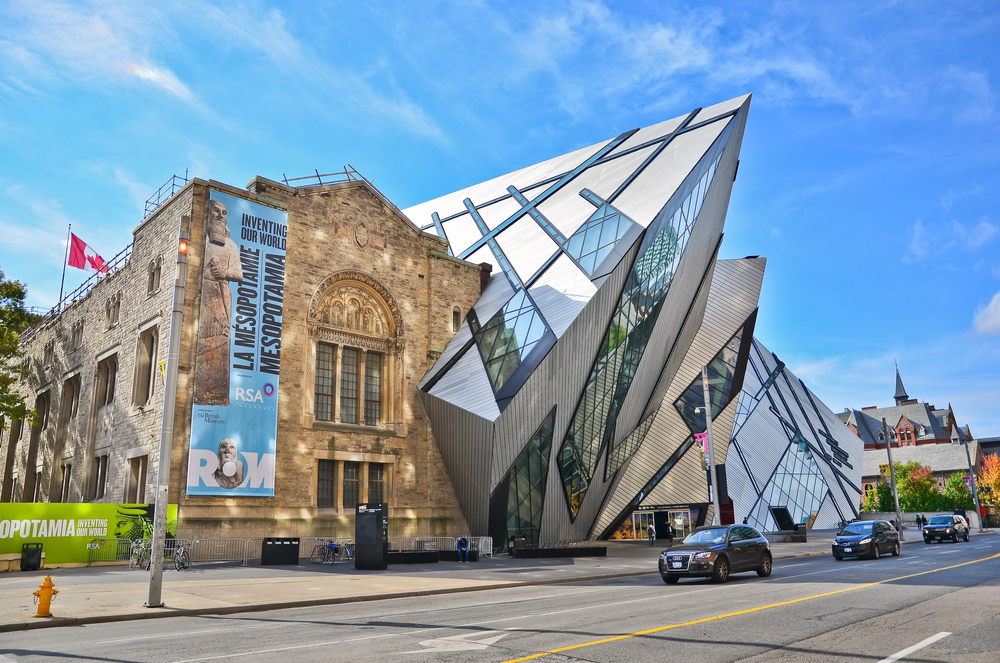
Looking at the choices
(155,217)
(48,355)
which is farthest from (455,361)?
(48,355)

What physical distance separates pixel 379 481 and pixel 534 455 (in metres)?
7.85

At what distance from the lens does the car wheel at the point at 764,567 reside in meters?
19.4

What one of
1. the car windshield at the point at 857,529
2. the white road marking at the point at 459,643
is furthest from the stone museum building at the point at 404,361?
the white road marking at the point at 459,643

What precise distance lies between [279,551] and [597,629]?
1775cm

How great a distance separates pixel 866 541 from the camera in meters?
26.4

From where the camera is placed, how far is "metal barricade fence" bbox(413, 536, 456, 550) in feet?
105

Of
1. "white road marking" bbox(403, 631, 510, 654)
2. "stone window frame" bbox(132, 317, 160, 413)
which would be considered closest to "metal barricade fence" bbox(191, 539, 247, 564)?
"stone window frame" bbox(132, 317, 160, 413)

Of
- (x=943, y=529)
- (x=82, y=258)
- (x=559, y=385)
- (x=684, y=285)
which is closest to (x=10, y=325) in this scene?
(x=82, y=258)

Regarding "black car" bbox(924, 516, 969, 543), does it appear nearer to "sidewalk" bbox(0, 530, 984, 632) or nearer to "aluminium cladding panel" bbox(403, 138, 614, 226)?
"sidewalk" bbox(0, 530, 984, 632)

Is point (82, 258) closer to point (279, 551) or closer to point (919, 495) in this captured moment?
point (279, 551)

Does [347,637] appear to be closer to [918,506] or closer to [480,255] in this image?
[480,255]

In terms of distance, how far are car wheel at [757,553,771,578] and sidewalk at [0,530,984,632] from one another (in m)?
4.49

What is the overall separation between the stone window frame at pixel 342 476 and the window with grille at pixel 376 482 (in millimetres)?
97

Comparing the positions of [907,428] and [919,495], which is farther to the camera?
[907,428]
